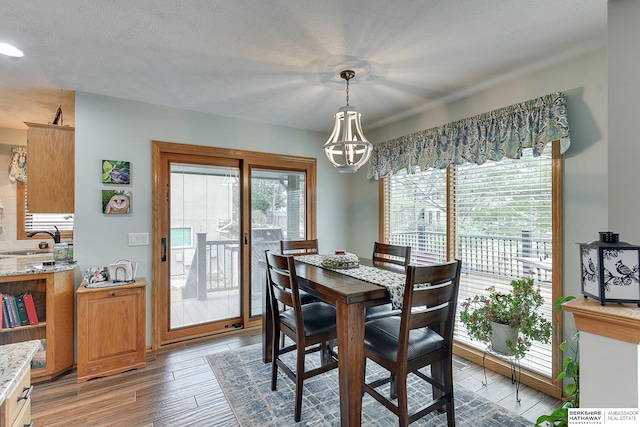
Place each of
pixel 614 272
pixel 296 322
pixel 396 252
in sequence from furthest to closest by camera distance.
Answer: pixel 396 252
pixel 296 322
pixel 614 272

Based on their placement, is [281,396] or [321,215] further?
[321,215]

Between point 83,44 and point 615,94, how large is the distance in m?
3.05

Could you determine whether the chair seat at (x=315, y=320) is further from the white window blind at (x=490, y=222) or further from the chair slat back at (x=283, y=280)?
the white window blind at (x=490, y=222)

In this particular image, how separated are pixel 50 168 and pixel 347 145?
2743 mm

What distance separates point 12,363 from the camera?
0.99m

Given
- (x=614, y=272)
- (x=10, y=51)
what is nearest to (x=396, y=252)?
(x=614, y=272)

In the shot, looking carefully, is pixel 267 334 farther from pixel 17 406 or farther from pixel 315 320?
pixel 17 406

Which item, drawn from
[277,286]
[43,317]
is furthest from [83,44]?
[43,317]

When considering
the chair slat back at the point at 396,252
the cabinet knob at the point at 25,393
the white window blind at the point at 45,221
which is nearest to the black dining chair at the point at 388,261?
the chair slat back at the point at 396,252

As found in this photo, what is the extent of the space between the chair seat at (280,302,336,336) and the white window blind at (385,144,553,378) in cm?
152

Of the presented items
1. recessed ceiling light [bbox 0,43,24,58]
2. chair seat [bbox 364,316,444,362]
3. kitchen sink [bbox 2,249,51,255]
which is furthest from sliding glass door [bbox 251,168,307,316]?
kitchen sink [bbox 2,249,51,255]

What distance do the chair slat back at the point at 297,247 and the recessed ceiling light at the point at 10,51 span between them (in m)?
2.41

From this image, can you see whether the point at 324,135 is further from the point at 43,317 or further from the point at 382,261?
the point at 43,317

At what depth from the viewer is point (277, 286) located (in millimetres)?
2211
